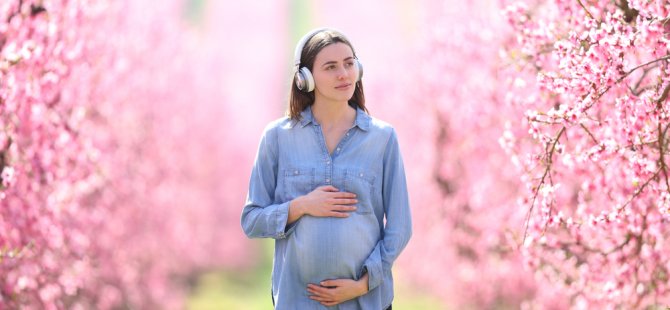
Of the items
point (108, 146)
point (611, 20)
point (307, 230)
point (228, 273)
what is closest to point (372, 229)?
point (307, 230)

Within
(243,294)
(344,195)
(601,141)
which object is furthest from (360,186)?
(243,294)

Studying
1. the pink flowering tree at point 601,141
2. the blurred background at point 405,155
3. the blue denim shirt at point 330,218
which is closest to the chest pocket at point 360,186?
the blue denim shirt at point 330,218

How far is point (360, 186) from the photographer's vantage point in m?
4.13

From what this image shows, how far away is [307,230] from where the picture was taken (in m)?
4.10

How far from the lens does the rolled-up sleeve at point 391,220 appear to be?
4.08 metres

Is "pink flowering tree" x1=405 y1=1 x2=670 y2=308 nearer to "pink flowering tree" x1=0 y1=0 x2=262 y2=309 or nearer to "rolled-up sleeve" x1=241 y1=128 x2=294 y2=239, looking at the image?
"rolled-up sleeve" x1=241 y1=128 x2=294 y2=239

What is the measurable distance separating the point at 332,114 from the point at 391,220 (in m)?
0.58

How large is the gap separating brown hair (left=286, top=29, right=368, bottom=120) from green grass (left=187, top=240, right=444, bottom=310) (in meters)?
11.6

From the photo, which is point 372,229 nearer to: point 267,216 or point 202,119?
point 267,216

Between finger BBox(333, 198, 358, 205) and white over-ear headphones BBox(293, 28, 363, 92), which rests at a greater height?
white over-ear headphones BBox(293, 28, 363, 92)

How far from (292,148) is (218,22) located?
195 ft

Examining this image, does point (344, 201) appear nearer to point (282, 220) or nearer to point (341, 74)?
point (282, 220)

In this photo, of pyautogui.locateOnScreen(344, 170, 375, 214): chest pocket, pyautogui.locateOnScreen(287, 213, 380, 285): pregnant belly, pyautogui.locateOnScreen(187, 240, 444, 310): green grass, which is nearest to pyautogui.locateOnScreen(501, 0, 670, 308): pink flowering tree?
pyautogui.locateOnScreen(344, 170, 375, 214): chest pocket

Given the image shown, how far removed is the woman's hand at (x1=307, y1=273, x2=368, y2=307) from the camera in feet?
13.2
